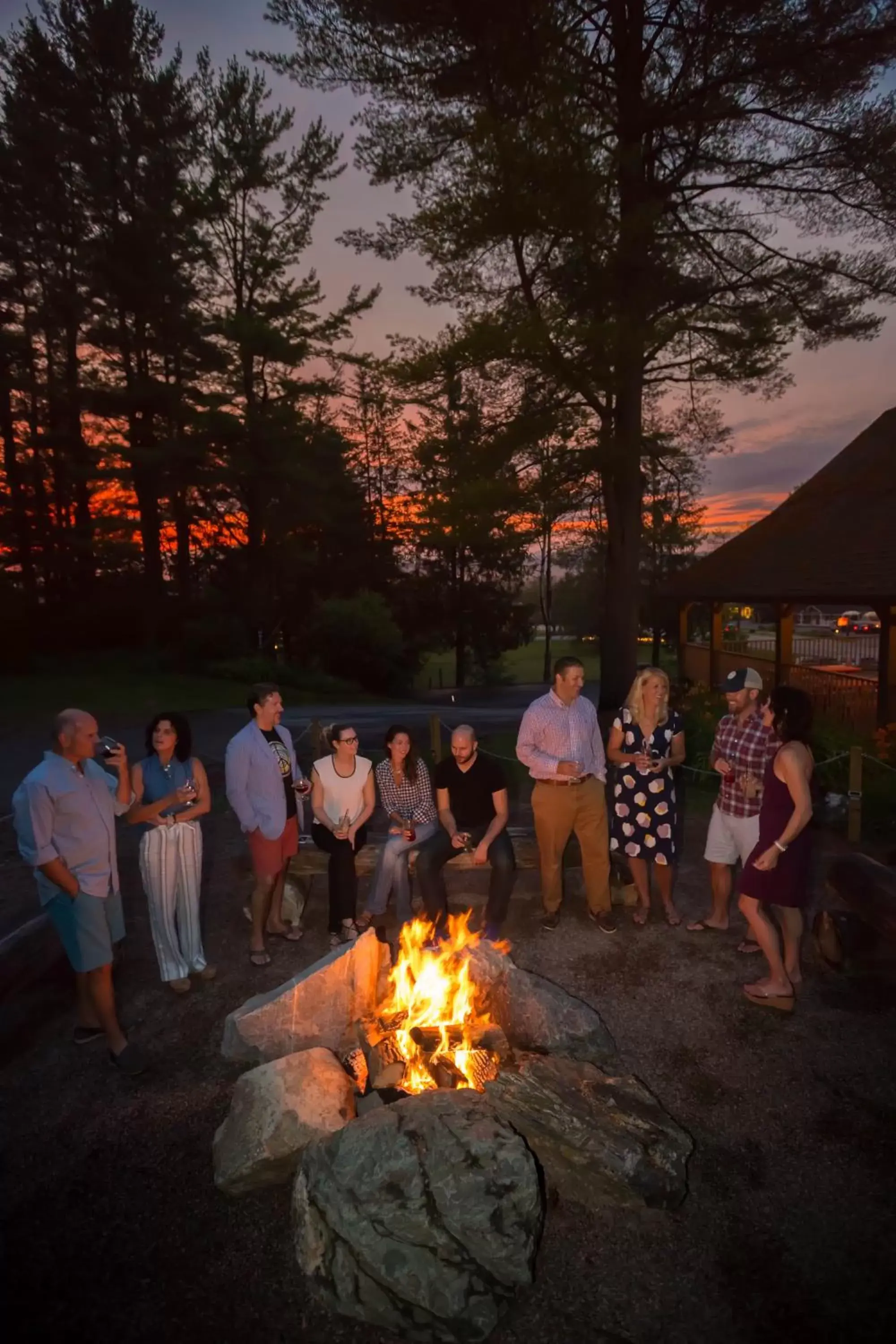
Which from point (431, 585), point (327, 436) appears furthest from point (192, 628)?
point (431, 585)

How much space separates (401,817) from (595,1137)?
2776 mm

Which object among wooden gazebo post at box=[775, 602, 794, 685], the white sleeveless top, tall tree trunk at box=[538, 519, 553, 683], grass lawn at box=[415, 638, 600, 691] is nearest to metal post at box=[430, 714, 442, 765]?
the white sleeveless top

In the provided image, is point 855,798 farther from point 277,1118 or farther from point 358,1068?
point 277,1118

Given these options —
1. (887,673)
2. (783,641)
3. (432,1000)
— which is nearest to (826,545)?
(783,641)

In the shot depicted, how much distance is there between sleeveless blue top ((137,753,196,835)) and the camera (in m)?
5.09

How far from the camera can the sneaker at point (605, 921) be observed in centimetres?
599

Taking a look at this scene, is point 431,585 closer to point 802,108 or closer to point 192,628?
point 192,628

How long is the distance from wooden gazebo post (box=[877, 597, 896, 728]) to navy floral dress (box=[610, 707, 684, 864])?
7.90 m

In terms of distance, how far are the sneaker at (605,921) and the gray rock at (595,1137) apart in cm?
221

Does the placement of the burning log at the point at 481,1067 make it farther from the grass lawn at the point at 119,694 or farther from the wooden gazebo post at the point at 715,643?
the grass lawn at the point at 119,694

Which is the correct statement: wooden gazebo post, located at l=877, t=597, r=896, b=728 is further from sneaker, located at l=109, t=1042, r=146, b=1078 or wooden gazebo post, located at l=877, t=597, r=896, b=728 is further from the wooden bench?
sneaker, located at l=109, t=1042, r=146, b=1078

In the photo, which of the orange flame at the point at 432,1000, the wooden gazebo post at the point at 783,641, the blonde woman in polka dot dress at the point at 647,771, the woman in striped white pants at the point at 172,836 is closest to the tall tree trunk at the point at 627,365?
the wooden gazebo post at the point at 783,641

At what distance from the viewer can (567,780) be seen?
230 inches

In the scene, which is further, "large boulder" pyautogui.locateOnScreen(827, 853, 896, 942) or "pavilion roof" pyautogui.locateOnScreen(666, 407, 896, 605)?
"pavilion roof" pyautogui.locateOnScreen(666, 407, 896, 605)
